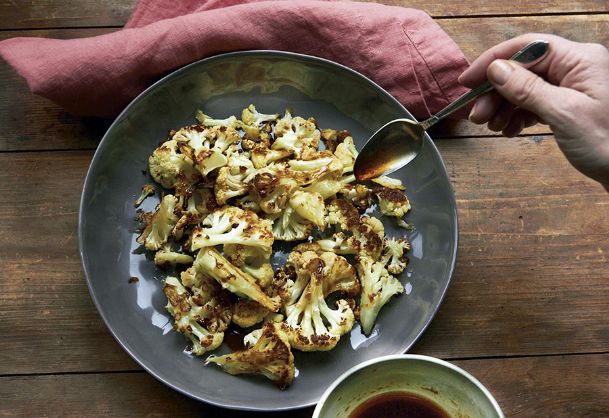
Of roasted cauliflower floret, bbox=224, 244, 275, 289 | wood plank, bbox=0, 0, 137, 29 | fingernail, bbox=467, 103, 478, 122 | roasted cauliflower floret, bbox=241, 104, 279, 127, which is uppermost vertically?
wood plank, bbox=0, 0, 137, 29

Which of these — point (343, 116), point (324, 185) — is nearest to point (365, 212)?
point (324, 185)

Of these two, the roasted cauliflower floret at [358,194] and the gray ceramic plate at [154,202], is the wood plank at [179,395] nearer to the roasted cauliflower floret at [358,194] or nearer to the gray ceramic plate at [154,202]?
the gray ceramic plate at [154,202]

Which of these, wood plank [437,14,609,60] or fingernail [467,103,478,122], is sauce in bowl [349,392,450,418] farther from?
wood plank [437,14,609,60]

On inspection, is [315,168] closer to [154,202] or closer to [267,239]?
[267,239]

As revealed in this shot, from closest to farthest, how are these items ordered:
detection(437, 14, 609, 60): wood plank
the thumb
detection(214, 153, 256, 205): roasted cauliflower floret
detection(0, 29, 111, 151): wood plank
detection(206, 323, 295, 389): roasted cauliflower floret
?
the thumb → detection(206, 323, 295, 389): roasted cauliflower floret → detection(214, 153, 256, 205): roasted cauliflower floret → detection(0, 29, 111, 151): wood plank → detection(437, 14, 609, 60): wood plank

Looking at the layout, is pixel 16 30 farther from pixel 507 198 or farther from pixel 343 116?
pixel 507 198

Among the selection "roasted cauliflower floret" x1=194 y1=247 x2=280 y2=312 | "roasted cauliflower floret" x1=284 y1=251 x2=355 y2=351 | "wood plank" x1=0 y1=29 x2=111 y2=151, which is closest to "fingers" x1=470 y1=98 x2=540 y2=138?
"roasted cauliflower floret" x1=284 y1=251 x2=355 y2=351

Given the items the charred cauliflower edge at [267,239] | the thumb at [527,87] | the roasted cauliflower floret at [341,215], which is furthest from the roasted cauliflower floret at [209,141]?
the thumb at [527,87]
